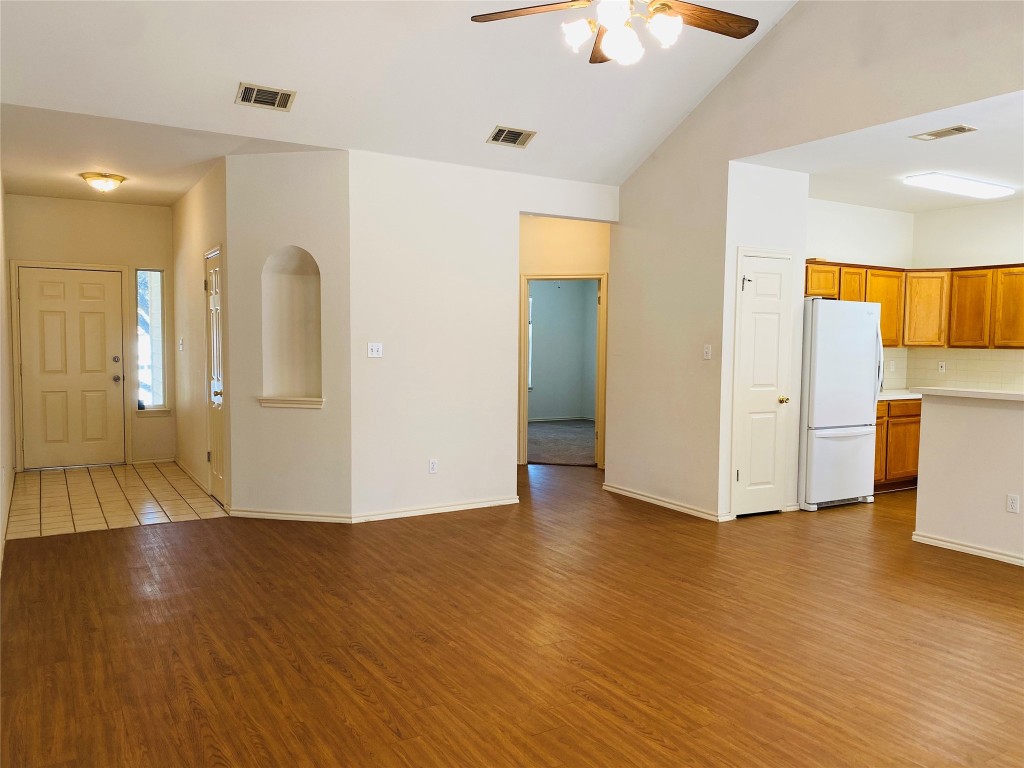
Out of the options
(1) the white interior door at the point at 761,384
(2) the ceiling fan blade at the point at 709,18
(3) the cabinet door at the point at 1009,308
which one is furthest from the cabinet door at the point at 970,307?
(2) the ceiling fan blade at the point at 709,18

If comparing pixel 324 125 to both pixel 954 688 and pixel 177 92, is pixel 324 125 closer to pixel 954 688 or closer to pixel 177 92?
pixel 177 92

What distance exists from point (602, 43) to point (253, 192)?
3347 millimetres

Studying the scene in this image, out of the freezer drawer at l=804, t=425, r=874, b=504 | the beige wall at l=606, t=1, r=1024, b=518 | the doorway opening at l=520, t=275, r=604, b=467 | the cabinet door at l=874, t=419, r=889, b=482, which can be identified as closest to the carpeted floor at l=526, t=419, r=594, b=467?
the doorway opening at l=520, t=275, r=604, b=467

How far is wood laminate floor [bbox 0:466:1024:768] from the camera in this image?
254 cm

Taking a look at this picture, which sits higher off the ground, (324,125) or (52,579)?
(324,125)

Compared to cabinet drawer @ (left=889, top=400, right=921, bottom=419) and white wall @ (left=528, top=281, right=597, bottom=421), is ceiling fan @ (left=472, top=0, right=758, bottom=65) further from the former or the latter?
white wall @ (left=528, top=281, right=597, bottom=421)

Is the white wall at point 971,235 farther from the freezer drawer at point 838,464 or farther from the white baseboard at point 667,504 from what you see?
the white baseboard at point 667,504

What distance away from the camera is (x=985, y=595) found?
4.09 metres

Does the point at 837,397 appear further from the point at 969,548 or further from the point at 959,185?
the point at 959,185

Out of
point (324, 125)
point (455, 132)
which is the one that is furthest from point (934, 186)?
point (324, 125)

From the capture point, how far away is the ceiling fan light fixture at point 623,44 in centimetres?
290

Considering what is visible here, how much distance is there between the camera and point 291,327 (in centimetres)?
581

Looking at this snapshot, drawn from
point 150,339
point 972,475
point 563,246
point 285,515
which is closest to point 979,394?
point 972,475

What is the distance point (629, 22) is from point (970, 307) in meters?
5.86
